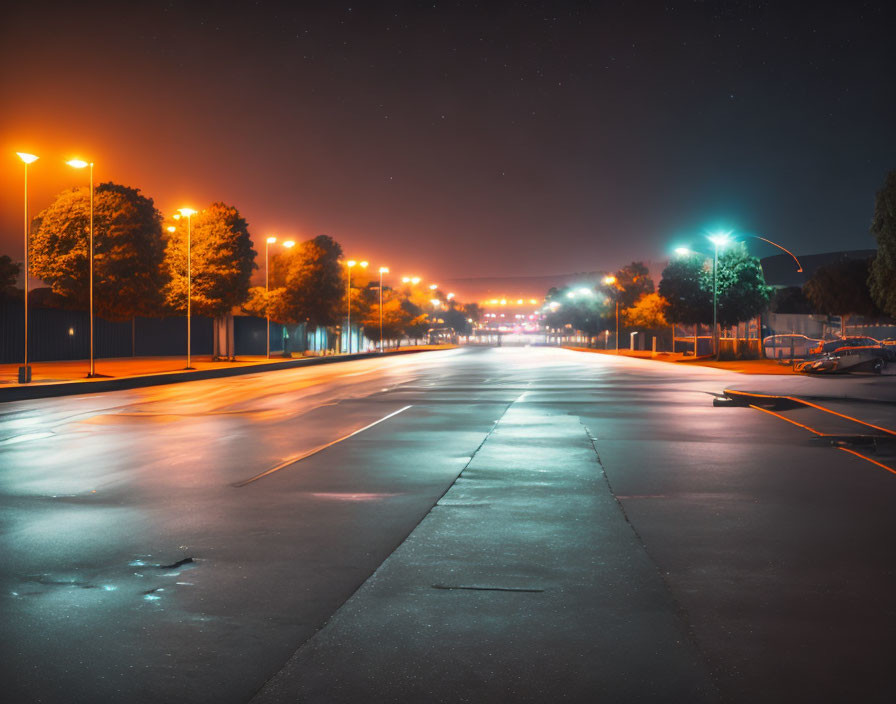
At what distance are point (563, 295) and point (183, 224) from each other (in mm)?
101269

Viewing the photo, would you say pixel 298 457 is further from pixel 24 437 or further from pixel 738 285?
pixel 738 285

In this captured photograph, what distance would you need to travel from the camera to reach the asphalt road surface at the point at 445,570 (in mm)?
4477

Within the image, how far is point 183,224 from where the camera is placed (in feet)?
168

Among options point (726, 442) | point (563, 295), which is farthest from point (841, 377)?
point (563, 295)

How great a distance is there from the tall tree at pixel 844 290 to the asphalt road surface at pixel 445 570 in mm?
52240

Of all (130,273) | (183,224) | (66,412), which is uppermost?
(183,224)

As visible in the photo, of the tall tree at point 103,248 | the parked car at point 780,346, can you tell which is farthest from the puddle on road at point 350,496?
the parked car at point 780,346

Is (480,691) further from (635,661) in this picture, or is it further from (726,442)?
(726,442)

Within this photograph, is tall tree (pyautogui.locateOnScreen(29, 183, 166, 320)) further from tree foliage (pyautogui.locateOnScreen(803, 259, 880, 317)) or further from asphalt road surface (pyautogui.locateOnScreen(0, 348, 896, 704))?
tree foliage (pyautogui.locateOnScreen(803, 259, 880, 317))

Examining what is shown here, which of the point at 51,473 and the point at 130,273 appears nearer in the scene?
the point at 51,473

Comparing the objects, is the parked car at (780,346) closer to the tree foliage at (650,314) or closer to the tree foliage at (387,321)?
the tree foliage at (650,314)

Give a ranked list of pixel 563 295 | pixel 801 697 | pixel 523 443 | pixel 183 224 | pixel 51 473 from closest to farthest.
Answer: pixel 801 697 < pixel 51 473 < pixel 523 443 < pixel 183 224 < pixel 563 295

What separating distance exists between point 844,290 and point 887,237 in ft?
83.6

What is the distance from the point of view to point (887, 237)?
37.6 m
